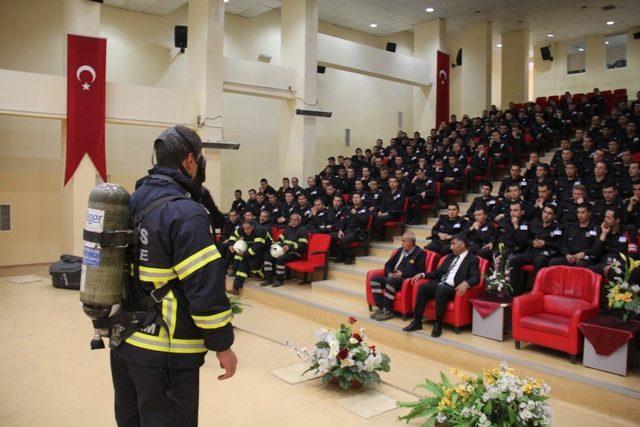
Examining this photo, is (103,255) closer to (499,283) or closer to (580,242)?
(499,283)

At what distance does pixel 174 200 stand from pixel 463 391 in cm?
238

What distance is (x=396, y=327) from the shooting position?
6.04m

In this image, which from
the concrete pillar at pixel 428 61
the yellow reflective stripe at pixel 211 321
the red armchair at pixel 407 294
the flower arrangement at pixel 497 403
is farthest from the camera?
the concrete pillar at pixel 428 61

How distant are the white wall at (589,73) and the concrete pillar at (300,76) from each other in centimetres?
1098

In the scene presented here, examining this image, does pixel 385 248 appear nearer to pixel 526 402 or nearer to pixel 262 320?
pixel 262 320

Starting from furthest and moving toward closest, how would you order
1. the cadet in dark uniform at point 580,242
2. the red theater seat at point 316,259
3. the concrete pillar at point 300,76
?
the concrete pillar at point 300,76, the red theater seat at point 316,259, the cadet in dark uniform at point 580,242

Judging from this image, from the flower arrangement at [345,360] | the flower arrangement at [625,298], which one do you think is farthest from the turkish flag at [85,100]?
the flower arrangement at [625,298]

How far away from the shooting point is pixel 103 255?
Answer: 2.02 metres

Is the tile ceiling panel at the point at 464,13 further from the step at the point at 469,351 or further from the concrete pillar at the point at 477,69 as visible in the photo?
the step at the point at 469,351

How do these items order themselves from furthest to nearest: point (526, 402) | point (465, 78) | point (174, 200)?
point (465, 78) < point (526, 402) < point (174, 200)

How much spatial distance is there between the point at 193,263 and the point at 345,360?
2.77 meters

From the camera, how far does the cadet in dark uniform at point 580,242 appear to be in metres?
5.88

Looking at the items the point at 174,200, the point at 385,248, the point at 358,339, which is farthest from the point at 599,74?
the point at 174,200


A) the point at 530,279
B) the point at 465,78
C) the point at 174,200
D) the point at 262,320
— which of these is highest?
the point at 465,78
